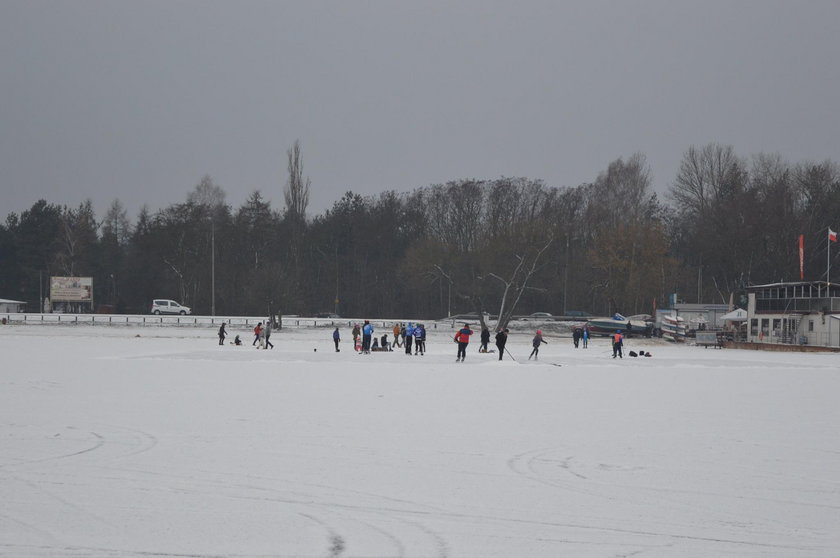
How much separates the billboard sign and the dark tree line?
32.6 feet

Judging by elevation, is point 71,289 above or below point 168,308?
above

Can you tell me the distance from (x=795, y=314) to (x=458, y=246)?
134 ft

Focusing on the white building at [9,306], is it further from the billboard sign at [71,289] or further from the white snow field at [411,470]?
the white snow field at [411,470]

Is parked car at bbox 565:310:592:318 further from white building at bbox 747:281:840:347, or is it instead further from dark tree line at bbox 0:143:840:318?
white building at bbox 747:281:840:347

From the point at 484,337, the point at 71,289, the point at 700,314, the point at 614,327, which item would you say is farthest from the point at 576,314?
the point at 71,289

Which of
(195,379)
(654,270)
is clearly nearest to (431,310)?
(654,270)

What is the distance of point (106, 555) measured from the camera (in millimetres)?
6879

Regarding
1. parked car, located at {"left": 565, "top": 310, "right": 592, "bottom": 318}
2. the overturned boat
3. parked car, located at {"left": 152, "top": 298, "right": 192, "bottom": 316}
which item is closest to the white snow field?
the overturned boat

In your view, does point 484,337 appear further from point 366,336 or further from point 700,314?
point 700,314

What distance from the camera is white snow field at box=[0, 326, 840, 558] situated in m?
7.46

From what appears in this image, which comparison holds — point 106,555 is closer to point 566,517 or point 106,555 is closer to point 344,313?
point 566,517

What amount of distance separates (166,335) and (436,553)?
5072 cm

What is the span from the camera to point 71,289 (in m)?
79.6

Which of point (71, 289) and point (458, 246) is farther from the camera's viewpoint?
point (458, 246)
